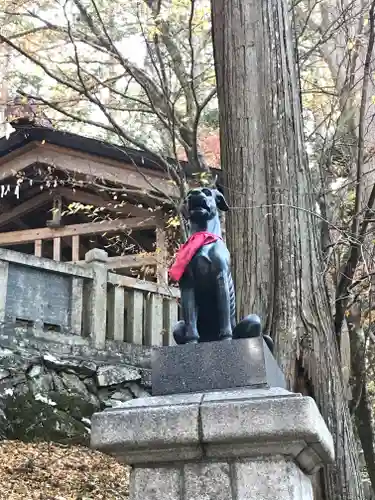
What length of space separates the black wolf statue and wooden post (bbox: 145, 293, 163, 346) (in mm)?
6696

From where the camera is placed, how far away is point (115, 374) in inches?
365

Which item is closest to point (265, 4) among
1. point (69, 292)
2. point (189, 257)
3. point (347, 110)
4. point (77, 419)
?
point (347, 110)

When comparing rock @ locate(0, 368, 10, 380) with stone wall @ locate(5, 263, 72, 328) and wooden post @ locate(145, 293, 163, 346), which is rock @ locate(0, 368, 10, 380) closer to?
stone wall @ locate(5, 263, 72, 328)

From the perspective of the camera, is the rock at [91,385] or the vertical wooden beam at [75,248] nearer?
the rock at [91,385]

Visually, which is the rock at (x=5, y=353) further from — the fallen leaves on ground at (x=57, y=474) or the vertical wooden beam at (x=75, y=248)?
the vertical wooden beam at (x=75, y=248)

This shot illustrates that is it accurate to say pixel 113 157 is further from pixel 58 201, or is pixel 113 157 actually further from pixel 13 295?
pixel 13 295

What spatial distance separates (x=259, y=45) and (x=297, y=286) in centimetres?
226

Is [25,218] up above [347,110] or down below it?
above

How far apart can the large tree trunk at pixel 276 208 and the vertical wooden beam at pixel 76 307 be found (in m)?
4.52

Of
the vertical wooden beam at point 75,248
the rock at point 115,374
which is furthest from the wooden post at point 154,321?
the vertical wooden beam at point 75,248

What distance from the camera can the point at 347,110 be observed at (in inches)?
297

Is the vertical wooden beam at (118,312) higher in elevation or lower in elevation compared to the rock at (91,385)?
higher

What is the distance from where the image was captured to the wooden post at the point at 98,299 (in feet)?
30.4

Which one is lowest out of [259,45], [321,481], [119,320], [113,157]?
[321,481]
